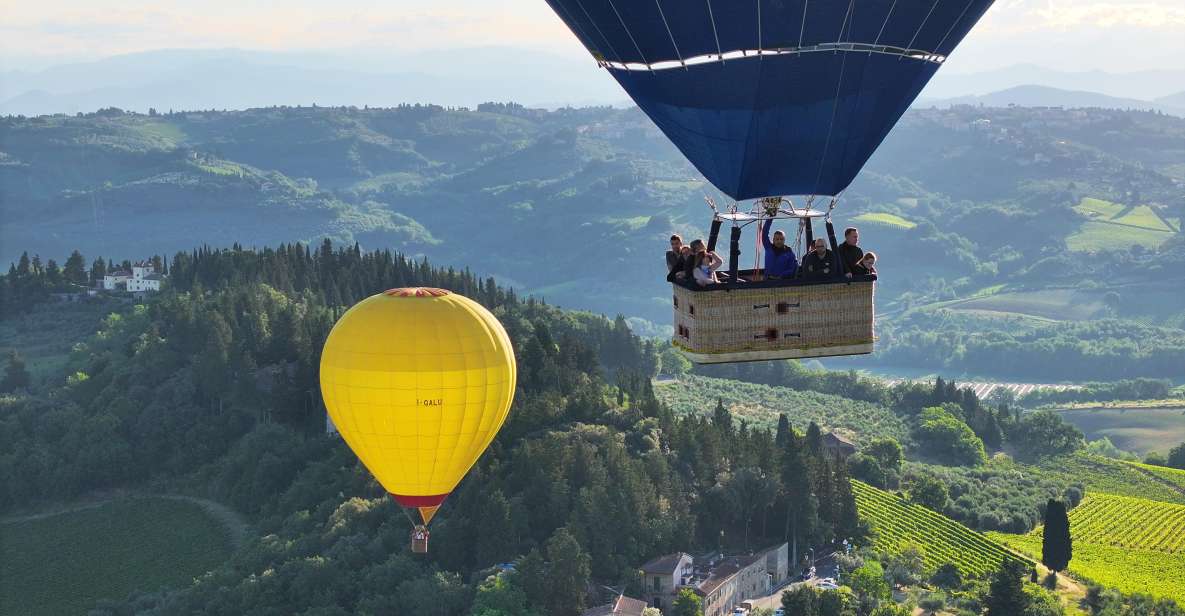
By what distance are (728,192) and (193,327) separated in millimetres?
68215

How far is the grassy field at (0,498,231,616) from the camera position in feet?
240

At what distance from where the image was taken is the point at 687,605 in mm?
59094

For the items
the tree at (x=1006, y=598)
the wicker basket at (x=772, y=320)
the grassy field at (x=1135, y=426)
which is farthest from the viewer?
the grassy field at (x=1135, y=426)

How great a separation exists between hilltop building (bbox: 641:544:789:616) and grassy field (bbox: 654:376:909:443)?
39119 millimetres

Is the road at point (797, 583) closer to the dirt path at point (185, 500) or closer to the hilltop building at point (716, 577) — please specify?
the hilltop building at point (716, 577)

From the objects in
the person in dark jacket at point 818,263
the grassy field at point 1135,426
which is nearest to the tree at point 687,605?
the person in dark jacket at point 818,263

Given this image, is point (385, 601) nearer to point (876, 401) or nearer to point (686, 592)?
point (686, 592)

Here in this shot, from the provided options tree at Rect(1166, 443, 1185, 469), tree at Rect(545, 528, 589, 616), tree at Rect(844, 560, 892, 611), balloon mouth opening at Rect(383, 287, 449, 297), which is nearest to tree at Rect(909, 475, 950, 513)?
tree at Rect(844, 560, 892, 611)

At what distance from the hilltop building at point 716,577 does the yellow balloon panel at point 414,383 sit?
15.2 meters

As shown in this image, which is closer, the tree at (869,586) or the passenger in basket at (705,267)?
the passenger in basket at (705,267)

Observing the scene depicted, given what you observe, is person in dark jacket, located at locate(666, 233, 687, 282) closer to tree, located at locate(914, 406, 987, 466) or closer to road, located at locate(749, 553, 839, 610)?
road, located at locate(749, 553, 839, 610)

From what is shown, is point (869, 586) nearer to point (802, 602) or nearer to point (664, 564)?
point (802, 602)

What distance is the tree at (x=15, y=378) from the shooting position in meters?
102

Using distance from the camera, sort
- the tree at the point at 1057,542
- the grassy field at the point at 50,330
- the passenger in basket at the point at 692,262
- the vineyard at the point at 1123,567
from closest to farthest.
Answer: the passenger in basket at the point at 692,262 < the vineyard at the point at 1123,567 < the tree at the point at 1057,542 < the grassy field at the point at 50,330
